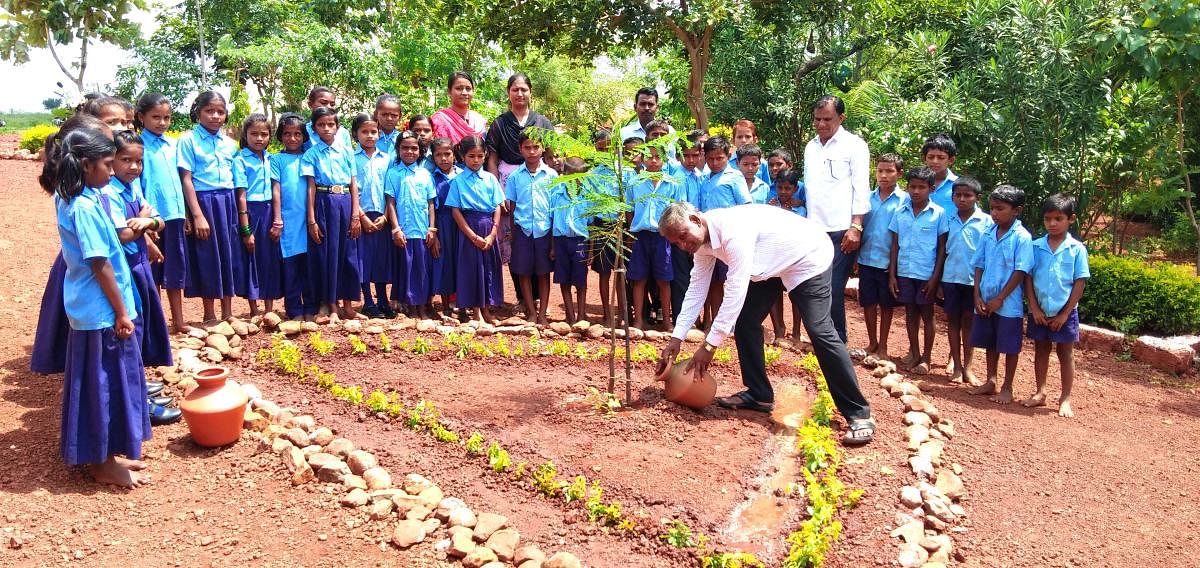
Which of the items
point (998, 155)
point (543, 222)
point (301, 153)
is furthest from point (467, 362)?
point (998, 155)

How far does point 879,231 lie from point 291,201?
14.7 ft

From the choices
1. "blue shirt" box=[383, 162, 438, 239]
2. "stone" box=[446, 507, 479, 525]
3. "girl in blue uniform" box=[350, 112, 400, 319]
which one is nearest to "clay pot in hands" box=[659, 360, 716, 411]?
"stone" box=[446, 507, 479, 525]

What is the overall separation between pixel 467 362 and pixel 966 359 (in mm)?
3716

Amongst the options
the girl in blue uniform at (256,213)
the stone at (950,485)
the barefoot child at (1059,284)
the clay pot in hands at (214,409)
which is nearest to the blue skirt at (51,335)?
the clay pot in hands at (214,409)

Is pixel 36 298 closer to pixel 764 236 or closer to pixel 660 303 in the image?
pixel 660 303

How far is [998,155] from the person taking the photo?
876cm

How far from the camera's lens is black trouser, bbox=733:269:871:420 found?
498cm

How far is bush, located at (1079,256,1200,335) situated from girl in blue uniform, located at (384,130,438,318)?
5.96 m

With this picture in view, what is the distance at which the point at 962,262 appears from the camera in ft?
20.9

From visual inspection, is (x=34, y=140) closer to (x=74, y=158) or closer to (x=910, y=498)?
(x=74, y=158)

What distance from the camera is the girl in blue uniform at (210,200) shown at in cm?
624

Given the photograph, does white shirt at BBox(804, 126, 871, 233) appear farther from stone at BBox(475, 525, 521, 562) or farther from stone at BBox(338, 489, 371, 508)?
stone at BBox(338, 489, 371, 508)

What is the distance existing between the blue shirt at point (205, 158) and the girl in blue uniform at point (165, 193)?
0.27 ft

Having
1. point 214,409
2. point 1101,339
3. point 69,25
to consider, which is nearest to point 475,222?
point 214,409
